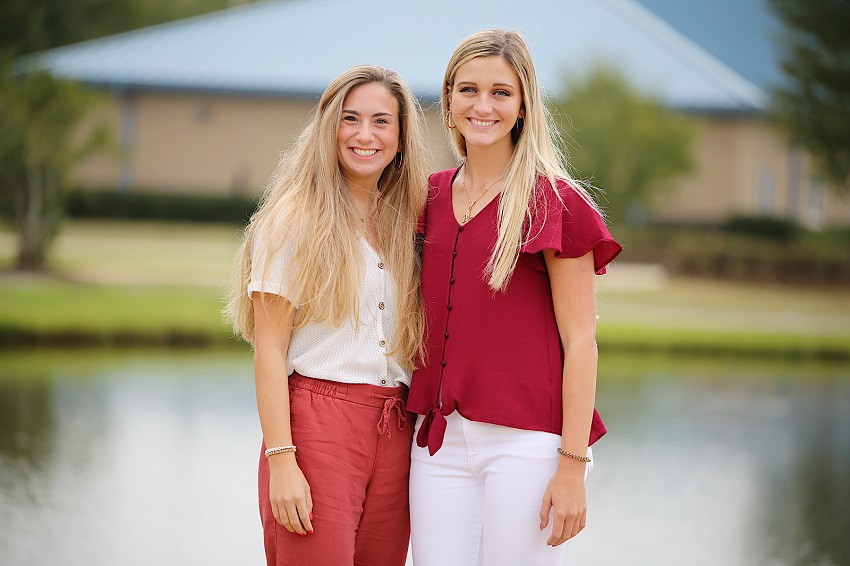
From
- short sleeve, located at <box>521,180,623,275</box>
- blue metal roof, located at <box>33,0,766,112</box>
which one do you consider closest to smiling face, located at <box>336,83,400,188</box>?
short sleeve, located at <box>521,180,623,275</box>

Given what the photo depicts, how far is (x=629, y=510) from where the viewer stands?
5.89m

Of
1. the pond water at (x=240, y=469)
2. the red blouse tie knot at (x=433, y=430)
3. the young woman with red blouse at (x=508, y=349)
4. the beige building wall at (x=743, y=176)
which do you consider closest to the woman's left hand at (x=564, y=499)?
the young woman with red blouse at (x=508, y=349)

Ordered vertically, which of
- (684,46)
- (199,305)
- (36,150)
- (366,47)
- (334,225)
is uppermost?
(684,46)

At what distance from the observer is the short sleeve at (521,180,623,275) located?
2.49 meters

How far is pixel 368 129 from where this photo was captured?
2.70 m

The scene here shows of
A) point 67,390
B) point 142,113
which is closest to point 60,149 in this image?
point 67,390

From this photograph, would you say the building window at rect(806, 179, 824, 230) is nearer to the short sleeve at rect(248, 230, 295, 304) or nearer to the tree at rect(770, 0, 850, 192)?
the tree at rect(770, 0, 850, 192)

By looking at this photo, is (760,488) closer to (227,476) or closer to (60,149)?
(227,476)

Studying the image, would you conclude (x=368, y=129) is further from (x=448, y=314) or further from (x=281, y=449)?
(x=281, y=449)

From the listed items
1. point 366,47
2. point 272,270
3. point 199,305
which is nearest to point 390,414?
point 272,270

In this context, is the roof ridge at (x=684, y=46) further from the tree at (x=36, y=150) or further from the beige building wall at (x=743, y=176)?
the tree at (x=36, y=150)

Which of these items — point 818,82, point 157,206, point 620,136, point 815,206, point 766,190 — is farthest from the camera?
point 815,206

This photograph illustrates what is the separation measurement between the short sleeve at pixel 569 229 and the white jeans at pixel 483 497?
17.5 inches

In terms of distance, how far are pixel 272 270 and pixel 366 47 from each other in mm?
18873
